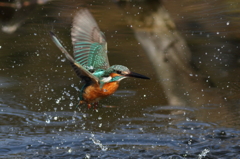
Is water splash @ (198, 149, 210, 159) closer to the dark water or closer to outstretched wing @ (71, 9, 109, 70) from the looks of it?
the dark water

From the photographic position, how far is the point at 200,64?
5.62 metres

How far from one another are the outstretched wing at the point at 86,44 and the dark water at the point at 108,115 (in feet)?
0.76

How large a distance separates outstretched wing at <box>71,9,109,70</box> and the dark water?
233 millimetres

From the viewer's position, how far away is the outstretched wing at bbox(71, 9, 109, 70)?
11.5ft

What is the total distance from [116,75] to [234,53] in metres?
3.30

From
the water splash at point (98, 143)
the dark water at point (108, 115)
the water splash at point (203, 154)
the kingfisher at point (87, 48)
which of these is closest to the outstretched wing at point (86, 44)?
the kingfisher at point (87, 48)

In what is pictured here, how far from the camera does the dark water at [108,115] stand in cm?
326

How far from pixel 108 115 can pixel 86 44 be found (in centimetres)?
76

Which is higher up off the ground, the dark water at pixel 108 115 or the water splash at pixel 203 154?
the dark water at pixel 108 115

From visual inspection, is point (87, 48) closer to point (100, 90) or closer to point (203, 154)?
point (100, 90)

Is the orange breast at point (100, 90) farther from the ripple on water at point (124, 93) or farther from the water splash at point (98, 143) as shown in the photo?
the ripple on water at point (124, 93)

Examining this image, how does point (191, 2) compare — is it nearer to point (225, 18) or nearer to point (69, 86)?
point (225, 18)

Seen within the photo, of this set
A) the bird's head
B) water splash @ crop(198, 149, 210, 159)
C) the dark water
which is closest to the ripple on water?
the dark water

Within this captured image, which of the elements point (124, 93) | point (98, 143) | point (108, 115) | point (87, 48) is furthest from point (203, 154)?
point (124, 93)
